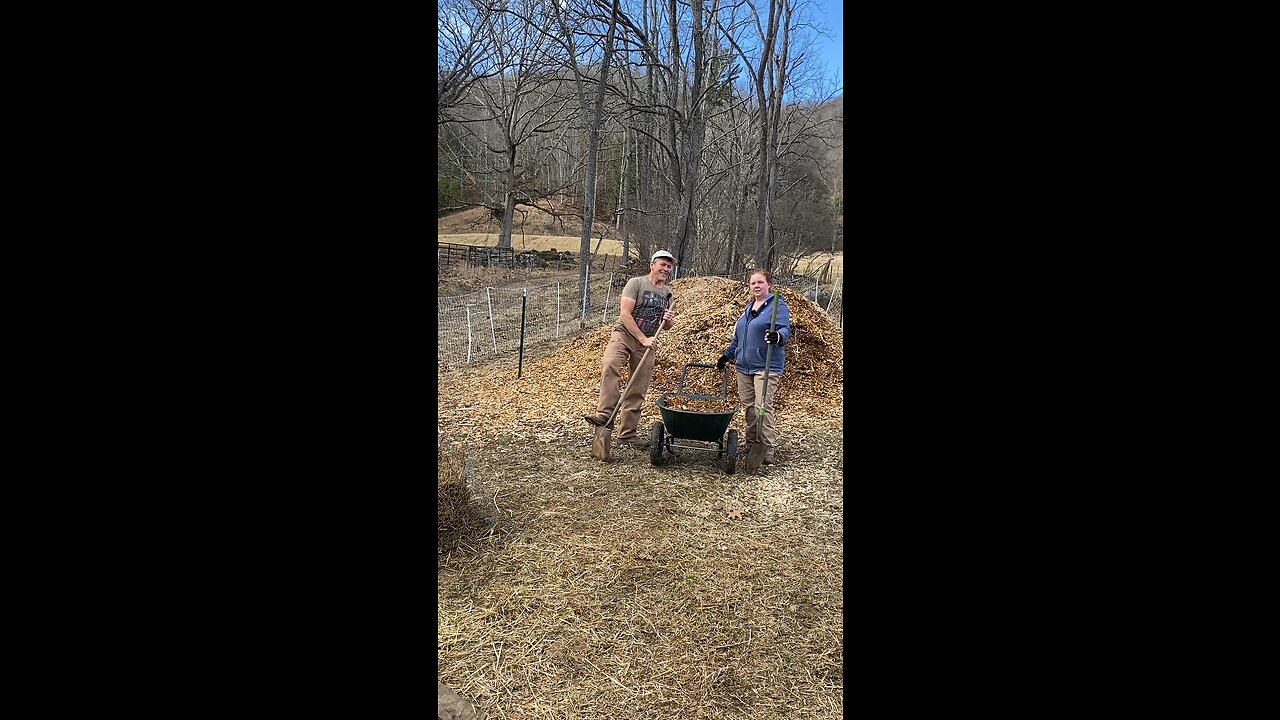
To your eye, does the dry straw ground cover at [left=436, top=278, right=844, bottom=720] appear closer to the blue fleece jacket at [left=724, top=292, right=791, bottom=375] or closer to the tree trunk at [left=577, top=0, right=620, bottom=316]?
the blue fleece jacket at [left=724, top=292, right=791, bottom=375]

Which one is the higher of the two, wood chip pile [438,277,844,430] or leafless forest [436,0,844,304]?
leafless forest [436,0,844,304]

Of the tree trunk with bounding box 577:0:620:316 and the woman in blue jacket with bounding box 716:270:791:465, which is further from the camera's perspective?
the tree trunk with bounding box 577:0:620:316

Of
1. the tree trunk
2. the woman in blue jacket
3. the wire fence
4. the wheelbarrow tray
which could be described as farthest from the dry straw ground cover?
the tree trunk

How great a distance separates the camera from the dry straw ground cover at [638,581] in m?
3.24

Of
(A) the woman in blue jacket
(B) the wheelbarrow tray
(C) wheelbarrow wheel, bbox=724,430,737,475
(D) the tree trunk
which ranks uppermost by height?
(D) the tree trunk

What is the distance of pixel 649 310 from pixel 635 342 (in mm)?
431

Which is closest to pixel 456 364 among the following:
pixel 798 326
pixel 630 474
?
pixel 798 326

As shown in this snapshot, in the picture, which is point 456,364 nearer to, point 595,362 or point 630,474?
point 595,362

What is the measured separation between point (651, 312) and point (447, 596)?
3.49 metres

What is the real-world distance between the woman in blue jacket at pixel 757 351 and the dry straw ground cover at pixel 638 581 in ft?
1.79

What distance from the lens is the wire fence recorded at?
44.4 ft

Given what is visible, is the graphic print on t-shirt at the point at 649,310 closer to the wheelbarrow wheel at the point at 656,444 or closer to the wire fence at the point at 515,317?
the wheelbarrow wheel at the point at 656,444

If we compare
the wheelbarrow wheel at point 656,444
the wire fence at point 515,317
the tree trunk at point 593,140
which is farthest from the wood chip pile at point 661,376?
the tree trunk at point 593,140

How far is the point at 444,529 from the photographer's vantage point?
4.80 meters
